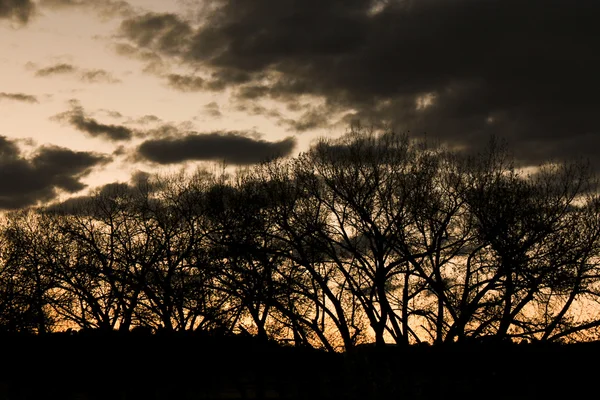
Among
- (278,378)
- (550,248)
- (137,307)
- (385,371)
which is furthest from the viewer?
(137,307)

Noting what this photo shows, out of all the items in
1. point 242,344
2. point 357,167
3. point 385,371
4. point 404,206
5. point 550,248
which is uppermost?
point 357,167

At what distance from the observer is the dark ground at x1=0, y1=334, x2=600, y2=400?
21.5m

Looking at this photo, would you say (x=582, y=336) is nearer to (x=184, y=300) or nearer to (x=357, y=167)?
(x=357, y=167)

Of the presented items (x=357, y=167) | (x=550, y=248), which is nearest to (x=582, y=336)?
(x=550, y=248)

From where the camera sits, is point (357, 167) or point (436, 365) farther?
point (357, 167)

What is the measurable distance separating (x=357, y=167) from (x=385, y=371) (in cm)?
Result: 1840

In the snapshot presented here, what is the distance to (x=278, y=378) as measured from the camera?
24469 millimetres

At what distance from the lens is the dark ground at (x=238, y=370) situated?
2153 centimetres

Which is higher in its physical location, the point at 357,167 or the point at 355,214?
the point at 357,167

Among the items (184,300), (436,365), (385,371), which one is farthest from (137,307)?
(385,371)

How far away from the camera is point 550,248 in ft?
103

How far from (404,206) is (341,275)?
219 inches

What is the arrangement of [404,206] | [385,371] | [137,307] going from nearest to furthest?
[385,371] → [404,206] → [137,307]

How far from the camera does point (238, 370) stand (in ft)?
85.3
